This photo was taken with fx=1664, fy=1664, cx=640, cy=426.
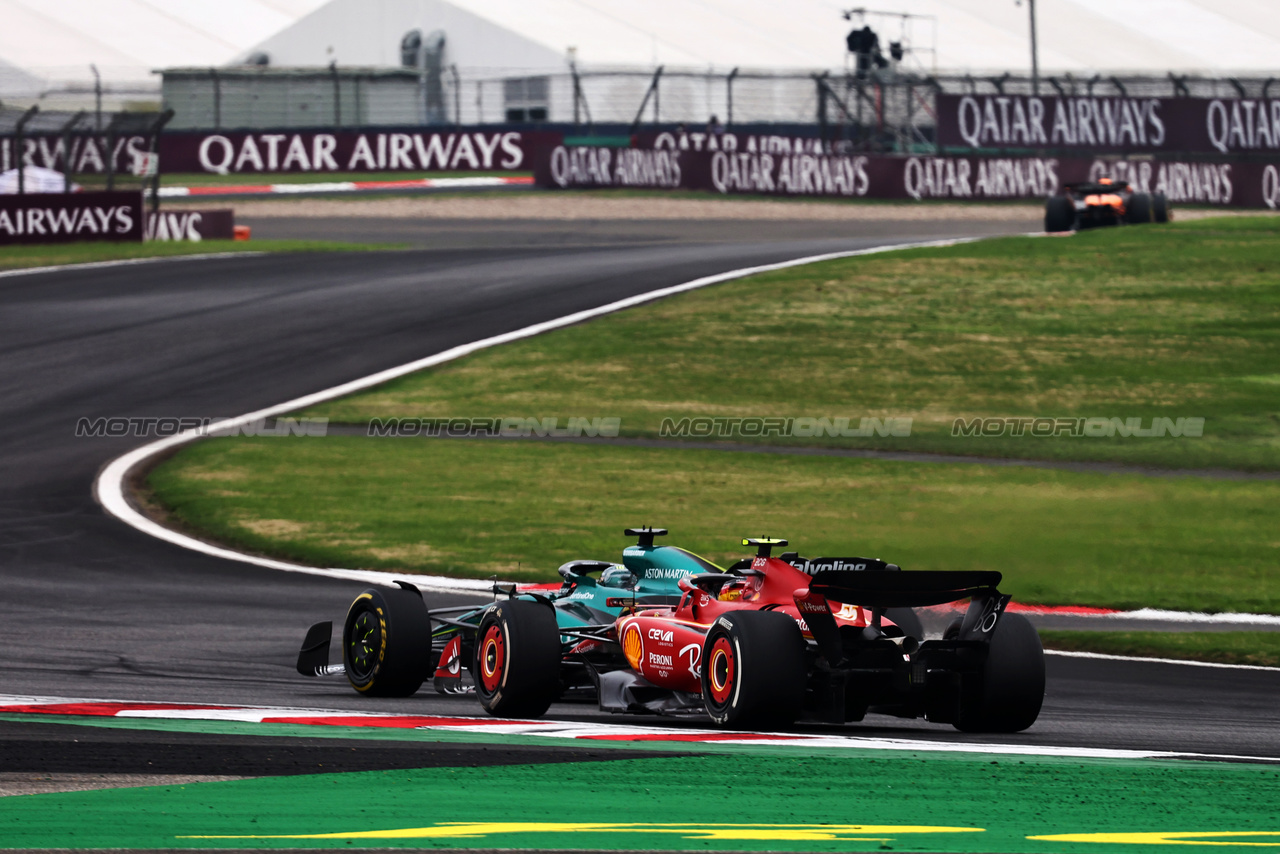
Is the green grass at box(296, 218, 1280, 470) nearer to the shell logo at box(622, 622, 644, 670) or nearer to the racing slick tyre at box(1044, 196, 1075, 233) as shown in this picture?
the racing slick tyre at box(1044, 196, 1075, 233)

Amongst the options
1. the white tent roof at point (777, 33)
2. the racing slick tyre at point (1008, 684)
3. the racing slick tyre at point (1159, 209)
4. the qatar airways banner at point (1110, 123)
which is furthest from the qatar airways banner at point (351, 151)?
the racing slick tyre at point (1008, 684)

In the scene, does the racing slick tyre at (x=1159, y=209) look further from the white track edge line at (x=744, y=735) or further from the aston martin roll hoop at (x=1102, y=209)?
the white track edge line at (x=744, y=735)

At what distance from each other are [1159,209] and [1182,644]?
26.6 metres

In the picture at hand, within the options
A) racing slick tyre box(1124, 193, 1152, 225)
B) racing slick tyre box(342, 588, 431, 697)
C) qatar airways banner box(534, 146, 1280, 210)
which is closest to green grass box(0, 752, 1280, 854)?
racing slick tyre box(342, 588, 431, 697)

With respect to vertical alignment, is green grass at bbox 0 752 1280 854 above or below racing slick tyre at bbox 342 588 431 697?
below

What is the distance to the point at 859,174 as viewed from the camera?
4659cm

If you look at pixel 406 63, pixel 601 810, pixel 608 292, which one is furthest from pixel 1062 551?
pixel 406 63

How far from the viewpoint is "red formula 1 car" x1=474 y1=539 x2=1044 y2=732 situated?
725 cm

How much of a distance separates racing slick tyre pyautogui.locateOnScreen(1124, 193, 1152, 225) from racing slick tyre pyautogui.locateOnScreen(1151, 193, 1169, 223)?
0.09 m

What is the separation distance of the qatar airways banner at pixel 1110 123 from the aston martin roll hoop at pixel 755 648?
4045 centimetres

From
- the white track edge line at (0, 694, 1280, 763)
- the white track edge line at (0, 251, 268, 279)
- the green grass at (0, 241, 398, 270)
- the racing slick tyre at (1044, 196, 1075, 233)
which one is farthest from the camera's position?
the racing slick tyre at (1044, 196, 1075, 233)

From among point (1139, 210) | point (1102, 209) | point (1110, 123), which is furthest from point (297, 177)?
point (1139, 210)

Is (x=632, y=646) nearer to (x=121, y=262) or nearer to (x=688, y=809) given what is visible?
(x=688, y=809)

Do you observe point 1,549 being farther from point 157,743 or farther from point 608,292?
point 608,292
